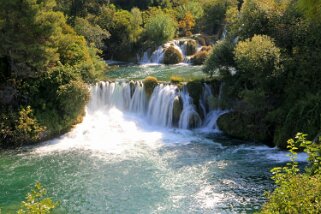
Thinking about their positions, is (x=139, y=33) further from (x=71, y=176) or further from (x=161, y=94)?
(x=71, y=176)

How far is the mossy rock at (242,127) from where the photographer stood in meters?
23.7

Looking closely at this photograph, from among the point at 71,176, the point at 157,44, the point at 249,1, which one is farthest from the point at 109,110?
the point at 157,44

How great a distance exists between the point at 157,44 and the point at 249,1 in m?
18.9

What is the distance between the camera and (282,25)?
24844mm

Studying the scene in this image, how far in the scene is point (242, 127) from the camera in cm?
2452

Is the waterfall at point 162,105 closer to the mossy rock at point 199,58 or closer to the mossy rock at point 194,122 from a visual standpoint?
the mossy rock at point 194,122

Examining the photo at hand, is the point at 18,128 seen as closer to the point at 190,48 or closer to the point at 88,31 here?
the point at 88,31

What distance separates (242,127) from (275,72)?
384 cm

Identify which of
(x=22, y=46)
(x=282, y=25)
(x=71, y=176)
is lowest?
(x=71, y=176)

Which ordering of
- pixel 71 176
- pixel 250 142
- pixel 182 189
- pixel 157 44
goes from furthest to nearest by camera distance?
1. pixel 157 44
2. pixel 250 142
3. pixel 71 176
4. pixel 182 189

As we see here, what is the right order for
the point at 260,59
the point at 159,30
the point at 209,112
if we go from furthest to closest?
the point at 159,30, the point at 209,112, the point at 260,59

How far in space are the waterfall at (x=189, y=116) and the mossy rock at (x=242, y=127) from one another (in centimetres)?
163

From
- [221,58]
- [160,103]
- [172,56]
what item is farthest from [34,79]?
[172,56]

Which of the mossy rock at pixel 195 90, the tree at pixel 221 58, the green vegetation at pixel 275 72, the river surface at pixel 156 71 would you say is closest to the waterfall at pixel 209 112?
the mossy rock at pixel 195 90
